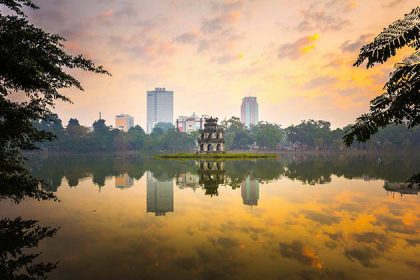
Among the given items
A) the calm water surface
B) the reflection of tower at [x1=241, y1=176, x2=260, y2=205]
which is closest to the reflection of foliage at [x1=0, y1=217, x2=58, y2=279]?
the calm water surface

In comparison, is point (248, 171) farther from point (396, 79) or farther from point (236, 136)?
point (236, 136)

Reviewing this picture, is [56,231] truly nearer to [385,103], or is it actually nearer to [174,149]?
[385,103]

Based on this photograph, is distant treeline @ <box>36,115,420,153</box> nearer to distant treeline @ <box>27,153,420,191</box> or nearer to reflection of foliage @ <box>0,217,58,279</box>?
distant treeline @ <box>27,153,420,191</box>

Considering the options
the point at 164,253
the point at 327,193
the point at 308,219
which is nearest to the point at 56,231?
the point at 164,253

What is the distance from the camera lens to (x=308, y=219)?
1480 cm

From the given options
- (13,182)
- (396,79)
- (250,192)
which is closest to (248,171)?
(250,192)

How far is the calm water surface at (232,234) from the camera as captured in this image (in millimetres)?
8875

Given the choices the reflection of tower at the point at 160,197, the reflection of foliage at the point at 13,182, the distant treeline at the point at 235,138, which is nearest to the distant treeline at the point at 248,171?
the reflection of tower at the point at 160,197

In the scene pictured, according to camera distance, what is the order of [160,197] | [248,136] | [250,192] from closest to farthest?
1. [160,197]
2. [250,192]
3. [248,136]

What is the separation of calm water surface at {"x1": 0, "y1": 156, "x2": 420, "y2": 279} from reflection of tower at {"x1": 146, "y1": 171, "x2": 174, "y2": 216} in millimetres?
71

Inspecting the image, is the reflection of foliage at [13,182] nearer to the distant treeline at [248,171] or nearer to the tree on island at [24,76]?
the tree on island at [24,76]

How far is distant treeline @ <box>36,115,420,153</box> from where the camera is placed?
404 feet

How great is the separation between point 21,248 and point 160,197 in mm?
11456

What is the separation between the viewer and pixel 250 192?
2298 cm
